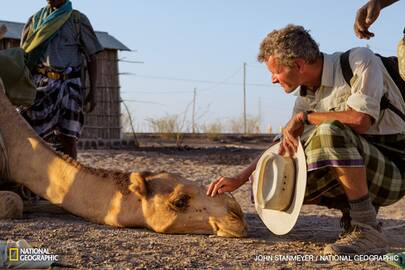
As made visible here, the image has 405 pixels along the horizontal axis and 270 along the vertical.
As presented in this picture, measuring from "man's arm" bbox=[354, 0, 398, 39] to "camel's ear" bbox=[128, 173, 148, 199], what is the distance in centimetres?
162

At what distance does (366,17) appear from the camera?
4.39m

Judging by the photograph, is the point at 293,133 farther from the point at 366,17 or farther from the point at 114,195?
the point at 114,195

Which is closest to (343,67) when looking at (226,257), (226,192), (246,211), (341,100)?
(341,100)

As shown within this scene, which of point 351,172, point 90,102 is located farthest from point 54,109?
point 351,172

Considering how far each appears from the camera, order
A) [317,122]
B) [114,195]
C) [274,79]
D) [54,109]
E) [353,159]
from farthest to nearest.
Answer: [54,109] < [114,195] < [274,79] < [317,122] < [353,159]

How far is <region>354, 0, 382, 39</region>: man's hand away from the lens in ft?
14.2

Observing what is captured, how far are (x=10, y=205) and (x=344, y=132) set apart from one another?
2.33m

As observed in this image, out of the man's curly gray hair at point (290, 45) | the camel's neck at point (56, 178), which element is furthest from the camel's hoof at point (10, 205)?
the man's curly gray hair at point (290, 45)

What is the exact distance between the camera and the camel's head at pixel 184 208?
4.32 m

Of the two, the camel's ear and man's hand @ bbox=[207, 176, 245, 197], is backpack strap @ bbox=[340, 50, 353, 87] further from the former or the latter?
the camel's ear

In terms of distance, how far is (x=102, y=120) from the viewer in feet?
57.6

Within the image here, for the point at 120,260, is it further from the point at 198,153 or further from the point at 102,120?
the point at 102,120

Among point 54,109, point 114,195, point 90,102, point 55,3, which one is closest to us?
point 114,195

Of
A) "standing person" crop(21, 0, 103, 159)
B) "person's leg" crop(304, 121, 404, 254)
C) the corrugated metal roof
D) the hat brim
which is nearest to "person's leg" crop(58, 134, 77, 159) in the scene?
"standing person" crop(21, 0, 103, 159)
